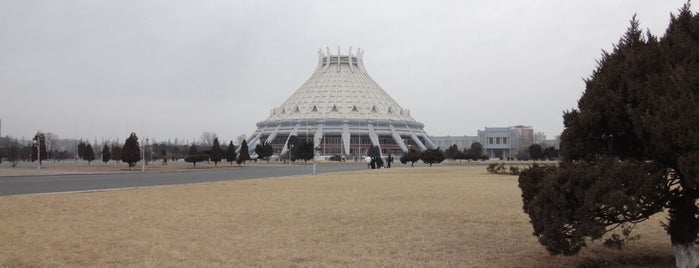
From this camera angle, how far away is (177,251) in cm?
812

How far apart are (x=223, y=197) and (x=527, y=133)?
14453 centimetres

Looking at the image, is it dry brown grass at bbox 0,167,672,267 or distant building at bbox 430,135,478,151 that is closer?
dry brown grass at bbox 0,167,672,267

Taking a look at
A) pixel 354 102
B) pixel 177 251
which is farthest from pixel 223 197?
pixel 354 102

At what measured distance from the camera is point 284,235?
31.6ft

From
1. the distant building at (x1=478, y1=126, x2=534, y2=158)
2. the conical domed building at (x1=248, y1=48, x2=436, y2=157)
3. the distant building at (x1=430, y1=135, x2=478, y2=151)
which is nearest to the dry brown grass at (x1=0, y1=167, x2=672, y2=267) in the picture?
the conical domed building at (x1=248, y1=48, x2=436, y2=157)

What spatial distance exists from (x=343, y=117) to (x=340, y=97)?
7.97m

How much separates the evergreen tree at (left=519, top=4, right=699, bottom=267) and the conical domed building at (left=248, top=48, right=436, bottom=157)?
109 meters

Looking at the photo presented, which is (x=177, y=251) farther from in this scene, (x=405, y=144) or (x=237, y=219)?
(x=405, y=144)

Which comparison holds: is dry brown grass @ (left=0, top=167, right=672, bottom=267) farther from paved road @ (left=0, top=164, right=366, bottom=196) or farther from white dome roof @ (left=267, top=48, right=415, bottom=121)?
white dome roof @ (left=267, top=48, right=415, bottom=121)

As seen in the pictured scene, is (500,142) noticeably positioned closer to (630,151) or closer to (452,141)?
(452,141)

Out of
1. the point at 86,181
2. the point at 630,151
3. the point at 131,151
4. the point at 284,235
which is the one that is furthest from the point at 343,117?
the point at 630,151

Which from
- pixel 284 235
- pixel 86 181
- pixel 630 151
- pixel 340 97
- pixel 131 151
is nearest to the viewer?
pixel 630 151

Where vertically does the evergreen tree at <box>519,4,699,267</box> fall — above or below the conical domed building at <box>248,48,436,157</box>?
below

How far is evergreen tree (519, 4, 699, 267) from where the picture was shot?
207 inches
